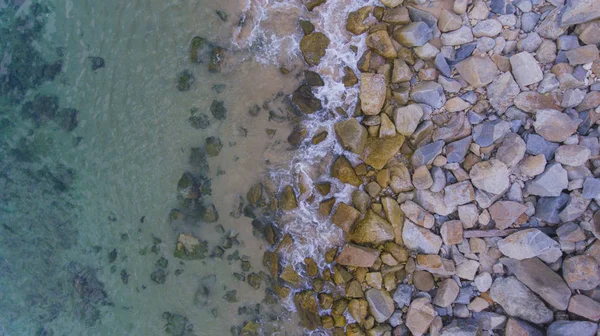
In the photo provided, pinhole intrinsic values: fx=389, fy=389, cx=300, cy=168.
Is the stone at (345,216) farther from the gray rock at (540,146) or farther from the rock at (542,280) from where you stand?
the gray rock at (540,146)

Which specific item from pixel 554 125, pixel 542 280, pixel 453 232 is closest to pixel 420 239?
pixel 453 232

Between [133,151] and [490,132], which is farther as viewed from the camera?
[133,151]

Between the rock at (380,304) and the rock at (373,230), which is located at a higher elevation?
the rock at (373,230)

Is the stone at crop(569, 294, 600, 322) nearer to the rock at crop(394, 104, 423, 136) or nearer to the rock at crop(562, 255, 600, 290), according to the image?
the rock at crop(562, 255, 600, 290)

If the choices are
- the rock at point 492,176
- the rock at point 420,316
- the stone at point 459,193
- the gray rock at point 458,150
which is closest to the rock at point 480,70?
the gray rock at point 458,150

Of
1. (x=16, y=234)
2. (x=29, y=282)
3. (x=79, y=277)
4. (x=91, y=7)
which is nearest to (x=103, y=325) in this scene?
(x=79, y=277)

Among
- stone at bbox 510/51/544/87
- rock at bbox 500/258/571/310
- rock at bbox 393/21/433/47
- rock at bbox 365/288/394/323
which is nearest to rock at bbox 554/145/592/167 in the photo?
stone at bbox 510/51/544/87

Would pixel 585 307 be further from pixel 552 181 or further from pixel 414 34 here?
pixel 414 34
